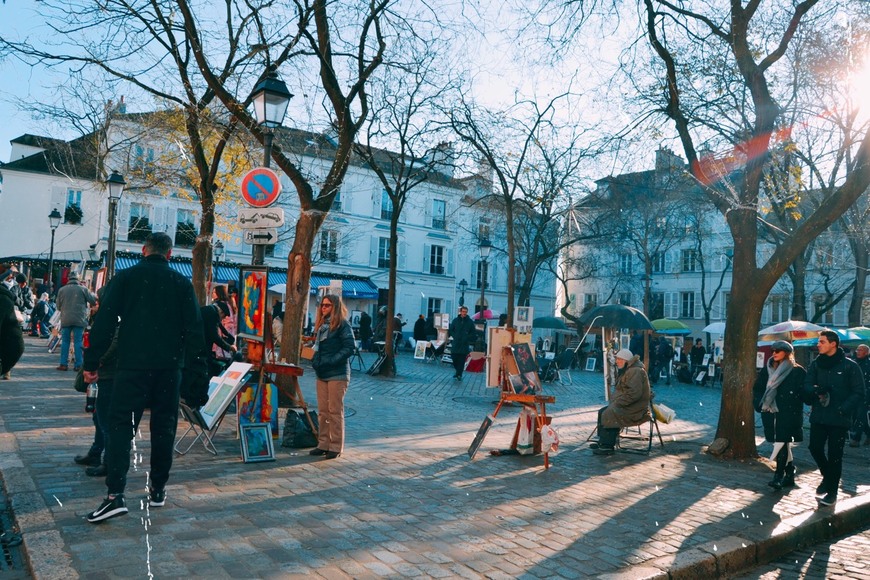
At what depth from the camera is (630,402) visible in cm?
916

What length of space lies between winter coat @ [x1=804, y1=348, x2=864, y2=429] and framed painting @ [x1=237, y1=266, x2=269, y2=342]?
5928 mm

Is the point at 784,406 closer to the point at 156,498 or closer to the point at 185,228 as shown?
the point at 156,498

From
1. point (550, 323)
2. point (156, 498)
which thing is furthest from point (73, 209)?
point (156, 498)

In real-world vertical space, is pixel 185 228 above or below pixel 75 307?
above

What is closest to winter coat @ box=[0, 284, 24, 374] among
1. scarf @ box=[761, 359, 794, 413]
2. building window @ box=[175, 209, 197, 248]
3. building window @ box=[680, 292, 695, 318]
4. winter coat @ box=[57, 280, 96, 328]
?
winter coat @ box=[57, 280, 96, 328]

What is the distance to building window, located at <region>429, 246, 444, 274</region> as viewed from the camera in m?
49.1

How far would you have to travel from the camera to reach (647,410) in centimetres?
927

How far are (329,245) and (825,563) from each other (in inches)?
1528

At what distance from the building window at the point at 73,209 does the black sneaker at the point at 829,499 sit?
44254 millimetres

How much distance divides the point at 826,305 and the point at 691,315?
1181 inches

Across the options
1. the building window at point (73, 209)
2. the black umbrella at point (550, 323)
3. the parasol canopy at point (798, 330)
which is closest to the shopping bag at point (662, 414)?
the parasol canopy at point (798, 330)

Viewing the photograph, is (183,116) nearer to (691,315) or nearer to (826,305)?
(826,305)

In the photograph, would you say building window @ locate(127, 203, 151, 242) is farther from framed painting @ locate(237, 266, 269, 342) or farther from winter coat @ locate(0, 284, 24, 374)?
winter coat @ locate(0, 284, 24, 374)

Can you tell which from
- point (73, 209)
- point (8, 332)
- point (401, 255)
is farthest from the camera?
point (401, 255)
